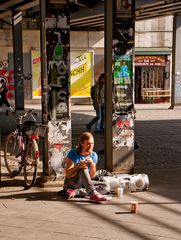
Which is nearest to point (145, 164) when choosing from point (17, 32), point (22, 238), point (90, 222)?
point (90, 222)

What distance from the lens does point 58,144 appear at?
6.82 meters

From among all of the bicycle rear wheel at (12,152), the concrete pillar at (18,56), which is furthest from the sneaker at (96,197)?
the concrete pillar at (18,56)

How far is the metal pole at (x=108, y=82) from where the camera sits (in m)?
6.90

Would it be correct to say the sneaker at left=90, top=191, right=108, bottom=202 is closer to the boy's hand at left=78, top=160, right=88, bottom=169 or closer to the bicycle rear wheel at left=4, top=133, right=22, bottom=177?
the boy's hand at left=78, top=160, right=88, bottom=169

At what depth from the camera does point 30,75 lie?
72.1 ft

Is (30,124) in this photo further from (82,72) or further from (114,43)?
(82,72)

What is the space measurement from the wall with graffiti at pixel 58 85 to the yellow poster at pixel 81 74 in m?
15.8

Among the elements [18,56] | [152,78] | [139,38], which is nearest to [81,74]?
[139,38]

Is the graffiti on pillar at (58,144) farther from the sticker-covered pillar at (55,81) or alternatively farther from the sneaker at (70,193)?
the sneaker at (70,193)

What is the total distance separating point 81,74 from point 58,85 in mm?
16198

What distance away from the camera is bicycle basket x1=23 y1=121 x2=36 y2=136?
22.9 feet

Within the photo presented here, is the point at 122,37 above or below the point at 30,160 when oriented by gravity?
above

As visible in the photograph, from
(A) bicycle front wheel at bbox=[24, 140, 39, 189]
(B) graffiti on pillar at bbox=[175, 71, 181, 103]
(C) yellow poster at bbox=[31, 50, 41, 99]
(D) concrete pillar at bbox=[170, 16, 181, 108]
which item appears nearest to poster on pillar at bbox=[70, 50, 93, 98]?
(C) yellow poster at bbox=[31, 50, 41, 99]

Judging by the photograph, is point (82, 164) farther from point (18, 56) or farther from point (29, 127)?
point (18, 56)
